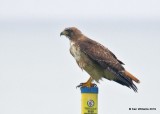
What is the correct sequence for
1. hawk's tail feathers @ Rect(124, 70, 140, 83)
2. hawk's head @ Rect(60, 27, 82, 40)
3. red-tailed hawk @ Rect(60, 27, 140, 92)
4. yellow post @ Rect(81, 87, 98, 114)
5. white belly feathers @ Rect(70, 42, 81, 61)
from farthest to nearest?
hawk's head @ Rect(60, 27, 82, 40) < white belly feathers @ Rect(70, 42, 81, 61) < red-tailed hawk @ Rect(60, 27, 140, 92) < hawk's tail feathers @ Rect(124, 70, 140, 83) < yellow post @ Rect(81, 87, 98, 114)

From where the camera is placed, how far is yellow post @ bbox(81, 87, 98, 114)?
11.8 metres

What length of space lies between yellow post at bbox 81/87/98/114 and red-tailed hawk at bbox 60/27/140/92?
14.8 inches

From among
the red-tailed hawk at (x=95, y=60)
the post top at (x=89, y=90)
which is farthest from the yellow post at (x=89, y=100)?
the red-tailed hawk at (x=95, y=60)

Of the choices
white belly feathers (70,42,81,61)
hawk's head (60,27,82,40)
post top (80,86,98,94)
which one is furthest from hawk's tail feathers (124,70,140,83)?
hawk's head (60,27,82,40)

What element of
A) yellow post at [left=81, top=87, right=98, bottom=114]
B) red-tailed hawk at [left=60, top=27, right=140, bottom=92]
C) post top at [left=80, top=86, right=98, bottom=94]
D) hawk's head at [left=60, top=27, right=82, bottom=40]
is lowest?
yellow post at [left=81, top=87, right=98, bottom=114]

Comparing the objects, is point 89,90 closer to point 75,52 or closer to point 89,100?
point 89,100

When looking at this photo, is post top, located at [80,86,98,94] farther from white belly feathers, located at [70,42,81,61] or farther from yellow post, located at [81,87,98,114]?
white belly feathers, located at [70,42,81,61]

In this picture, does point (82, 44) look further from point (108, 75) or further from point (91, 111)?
point (91, 111)

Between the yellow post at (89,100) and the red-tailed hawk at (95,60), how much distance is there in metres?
0.38

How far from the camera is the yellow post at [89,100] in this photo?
1178 cm

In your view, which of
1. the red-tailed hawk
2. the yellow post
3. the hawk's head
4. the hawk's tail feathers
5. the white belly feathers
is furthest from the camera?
the hawk's head

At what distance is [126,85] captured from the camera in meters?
12.3

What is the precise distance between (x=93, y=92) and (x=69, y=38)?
2011mm

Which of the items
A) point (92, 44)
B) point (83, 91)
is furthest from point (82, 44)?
point (83, 91)
